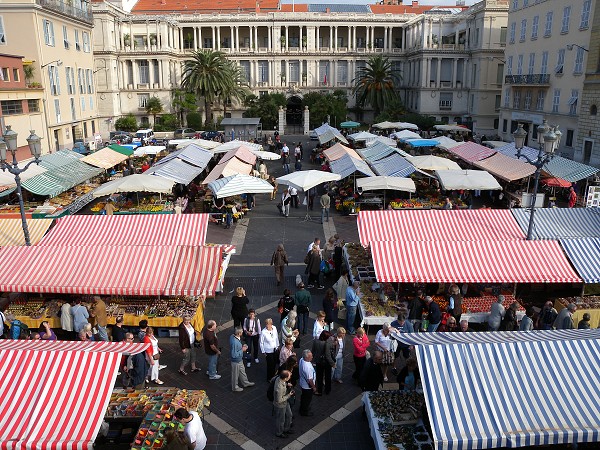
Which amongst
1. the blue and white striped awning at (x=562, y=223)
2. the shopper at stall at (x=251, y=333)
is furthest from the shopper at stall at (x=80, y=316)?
the blue and white striped awning at (x=562, y=223)

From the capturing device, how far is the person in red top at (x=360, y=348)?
11.1 meters

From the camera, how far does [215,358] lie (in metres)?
11.5

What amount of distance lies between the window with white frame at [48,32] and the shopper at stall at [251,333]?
38571 millimetres

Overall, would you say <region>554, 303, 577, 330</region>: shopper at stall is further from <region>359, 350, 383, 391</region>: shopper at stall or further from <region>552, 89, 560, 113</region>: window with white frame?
<region>552, 89, 560, 113</region>: window with white frame

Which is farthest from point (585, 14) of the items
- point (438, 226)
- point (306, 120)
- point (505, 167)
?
point (306, 120)

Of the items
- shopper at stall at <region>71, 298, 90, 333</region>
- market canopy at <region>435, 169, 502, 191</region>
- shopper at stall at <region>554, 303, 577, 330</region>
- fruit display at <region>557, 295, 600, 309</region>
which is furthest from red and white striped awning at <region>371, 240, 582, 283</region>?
market canopy at <region>435, 169, 502, 191</region>

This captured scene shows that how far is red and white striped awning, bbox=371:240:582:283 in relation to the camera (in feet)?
46.1

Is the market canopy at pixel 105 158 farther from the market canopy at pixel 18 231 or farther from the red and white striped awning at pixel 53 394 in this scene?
the red and white striped awning at pixel 53 394

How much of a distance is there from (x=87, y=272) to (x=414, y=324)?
855 centimetres

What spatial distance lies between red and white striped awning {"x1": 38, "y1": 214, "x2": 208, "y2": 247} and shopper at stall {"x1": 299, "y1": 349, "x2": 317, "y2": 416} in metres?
7.22

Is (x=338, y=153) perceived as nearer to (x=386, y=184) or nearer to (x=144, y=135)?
(x=386, y=184)

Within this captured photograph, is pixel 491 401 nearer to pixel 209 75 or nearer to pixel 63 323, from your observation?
pixel 63 323

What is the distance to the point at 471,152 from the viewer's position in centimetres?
3281

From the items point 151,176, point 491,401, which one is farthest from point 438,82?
point 491,401
